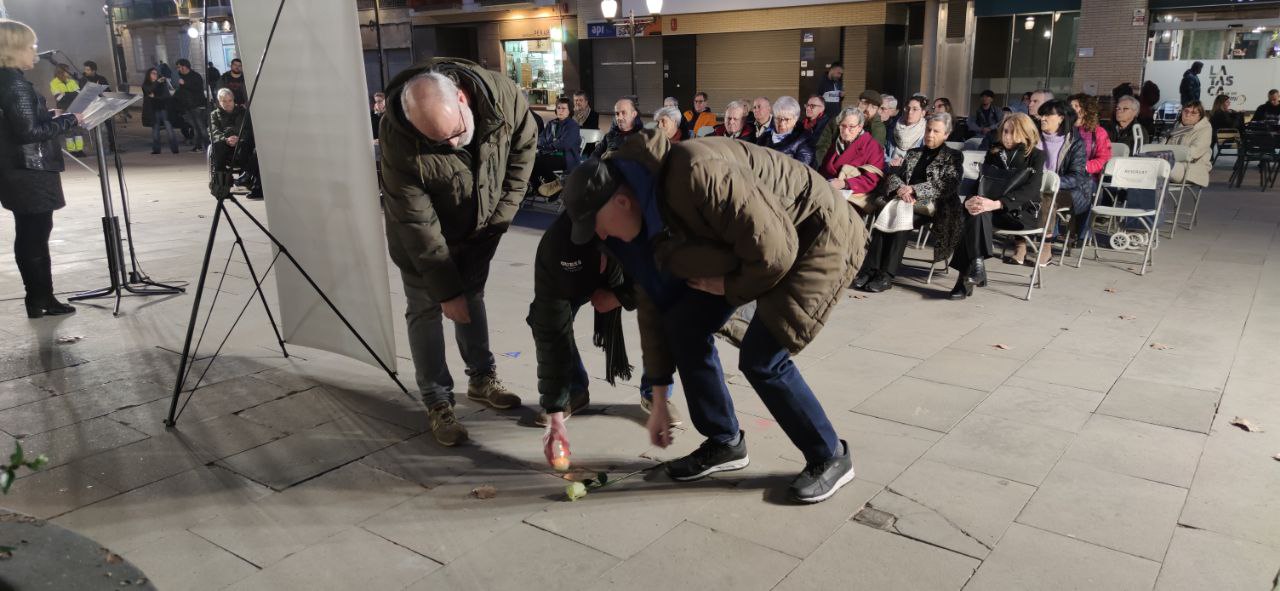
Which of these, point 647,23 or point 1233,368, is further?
point 647,23

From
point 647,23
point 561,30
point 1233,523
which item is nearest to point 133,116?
point 561,30

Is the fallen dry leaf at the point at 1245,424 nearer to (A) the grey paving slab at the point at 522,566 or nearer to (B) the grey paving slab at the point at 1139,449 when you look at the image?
(B) the grey paving slab at the point at 1139,449

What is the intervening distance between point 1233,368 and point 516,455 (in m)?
3.83

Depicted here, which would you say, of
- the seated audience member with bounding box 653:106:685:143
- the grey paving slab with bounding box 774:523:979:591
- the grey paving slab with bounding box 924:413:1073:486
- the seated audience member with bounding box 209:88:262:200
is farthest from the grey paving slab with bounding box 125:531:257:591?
the seated audience member with bounding box 209:88:262:200

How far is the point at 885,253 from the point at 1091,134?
2.61 meters

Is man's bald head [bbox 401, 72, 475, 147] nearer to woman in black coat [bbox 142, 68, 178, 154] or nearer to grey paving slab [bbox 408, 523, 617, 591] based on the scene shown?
grey paving slab [bbox 408, 523, 617, 591]

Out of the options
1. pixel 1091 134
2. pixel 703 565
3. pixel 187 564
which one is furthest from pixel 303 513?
pixel 1091 134

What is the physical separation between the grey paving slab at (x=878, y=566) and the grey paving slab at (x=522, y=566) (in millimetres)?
650

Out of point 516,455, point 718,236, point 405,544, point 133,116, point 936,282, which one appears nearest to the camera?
point 718,236

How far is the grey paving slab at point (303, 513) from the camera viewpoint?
10.5 feet

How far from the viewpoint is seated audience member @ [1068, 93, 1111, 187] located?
26.3 feet

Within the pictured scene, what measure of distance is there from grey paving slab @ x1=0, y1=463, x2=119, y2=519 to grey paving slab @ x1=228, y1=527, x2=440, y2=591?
1038mm

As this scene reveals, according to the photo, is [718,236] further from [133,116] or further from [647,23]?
[133,116]

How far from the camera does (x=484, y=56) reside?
2869cm
